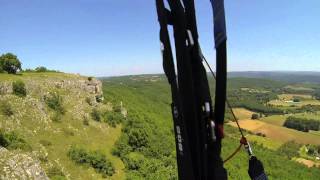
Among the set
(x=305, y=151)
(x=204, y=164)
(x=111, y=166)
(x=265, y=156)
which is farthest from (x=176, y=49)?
(x=305, y=151)

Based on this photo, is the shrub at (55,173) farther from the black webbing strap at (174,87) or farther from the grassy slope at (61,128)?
the black webbing strap at (174,87)

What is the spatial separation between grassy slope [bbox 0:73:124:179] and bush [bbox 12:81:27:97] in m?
0.73

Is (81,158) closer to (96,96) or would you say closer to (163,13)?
(96,96)

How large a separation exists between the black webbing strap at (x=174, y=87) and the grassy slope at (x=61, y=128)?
1537 inches

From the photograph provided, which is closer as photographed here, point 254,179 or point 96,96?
point 254,179

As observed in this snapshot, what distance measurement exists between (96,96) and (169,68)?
222 feet

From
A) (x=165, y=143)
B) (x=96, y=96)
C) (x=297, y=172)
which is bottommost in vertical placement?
(x=297, y=172)

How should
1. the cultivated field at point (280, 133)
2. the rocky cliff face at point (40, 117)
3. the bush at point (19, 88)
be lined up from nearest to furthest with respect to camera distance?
the rocky cliff face at point (40, 117)
the bush at point (19, 88)
the cultivated field at point (280, 133)

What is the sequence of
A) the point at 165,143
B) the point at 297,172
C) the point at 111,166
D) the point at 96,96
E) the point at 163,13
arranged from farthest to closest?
the point at 297,172
the point at 165,143
the point at 96,96
the point at 111,166
the point at 163,13

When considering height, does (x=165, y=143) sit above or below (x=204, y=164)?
below

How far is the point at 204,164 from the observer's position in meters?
3.40

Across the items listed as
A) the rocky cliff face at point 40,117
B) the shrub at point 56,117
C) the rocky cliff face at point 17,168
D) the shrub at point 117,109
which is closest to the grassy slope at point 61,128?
the rocky cliff face at point 40,117

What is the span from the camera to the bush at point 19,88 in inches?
1895

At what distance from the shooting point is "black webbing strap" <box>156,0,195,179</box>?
3.34 metres
